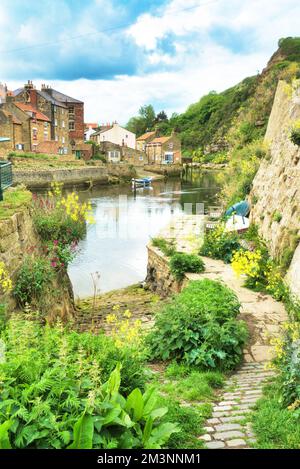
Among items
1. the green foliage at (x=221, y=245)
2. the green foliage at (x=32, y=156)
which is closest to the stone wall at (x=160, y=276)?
the green foliage at (x=221, y=245)

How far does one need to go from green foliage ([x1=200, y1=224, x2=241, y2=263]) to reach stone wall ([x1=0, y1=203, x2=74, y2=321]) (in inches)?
162

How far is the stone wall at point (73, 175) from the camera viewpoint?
37.8 meters

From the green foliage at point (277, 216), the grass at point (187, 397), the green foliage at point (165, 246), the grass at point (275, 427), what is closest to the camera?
the grass at point (275, 427)

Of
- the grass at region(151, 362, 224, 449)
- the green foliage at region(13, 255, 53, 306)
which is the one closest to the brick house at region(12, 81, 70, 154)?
the green foliage at region(13, 255, 53, 306)

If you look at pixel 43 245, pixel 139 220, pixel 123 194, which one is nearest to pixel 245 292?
pixel 43 245

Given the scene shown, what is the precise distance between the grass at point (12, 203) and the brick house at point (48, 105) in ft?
152

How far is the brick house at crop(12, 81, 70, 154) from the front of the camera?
53812 mm

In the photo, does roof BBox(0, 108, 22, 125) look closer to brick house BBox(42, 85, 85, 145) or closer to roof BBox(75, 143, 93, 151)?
brick house BBox(42, 85, 85, 145)

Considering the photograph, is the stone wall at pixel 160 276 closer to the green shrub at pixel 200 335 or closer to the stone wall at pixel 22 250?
the stone wall at pixel 22 250

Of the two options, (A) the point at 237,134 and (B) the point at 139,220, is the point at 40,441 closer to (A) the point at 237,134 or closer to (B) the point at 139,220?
(A) the point at 237,134

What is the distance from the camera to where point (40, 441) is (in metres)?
2.79

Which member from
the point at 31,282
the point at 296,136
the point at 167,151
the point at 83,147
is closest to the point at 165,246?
the point at 296,136

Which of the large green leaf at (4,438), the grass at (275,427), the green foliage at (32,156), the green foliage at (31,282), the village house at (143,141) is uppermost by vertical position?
the village house at (143,141)
